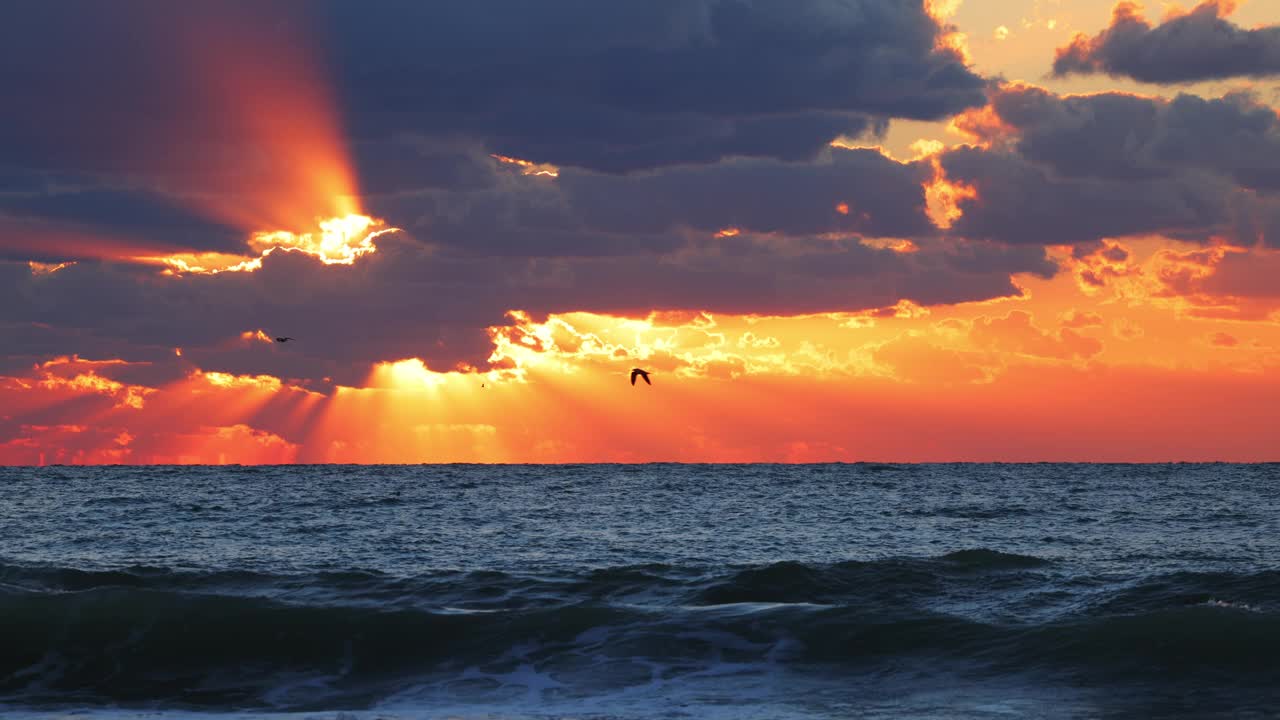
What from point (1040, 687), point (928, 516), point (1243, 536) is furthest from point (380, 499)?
point (1040, 687)

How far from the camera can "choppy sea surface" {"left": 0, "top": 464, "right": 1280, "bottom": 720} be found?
22438 millimetres

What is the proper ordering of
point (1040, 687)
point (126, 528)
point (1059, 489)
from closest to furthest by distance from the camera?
point (1040, 687)
point (126, 528)
point (1059, 489)

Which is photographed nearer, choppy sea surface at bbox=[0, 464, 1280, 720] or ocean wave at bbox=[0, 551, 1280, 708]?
choppy sea surface at bbox=[0, 464, 1280, 720]

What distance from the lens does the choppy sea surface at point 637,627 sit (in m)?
22.4

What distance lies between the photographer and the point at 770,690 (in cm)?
2284

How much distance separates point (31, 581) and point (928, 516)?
4468cm

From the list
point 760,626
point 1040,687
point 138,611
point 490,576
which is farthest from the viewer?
point 490,576

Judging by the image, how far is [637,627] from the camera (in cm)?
2727

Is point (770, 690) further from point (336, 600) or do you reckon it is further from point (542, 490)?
point (542, 490)

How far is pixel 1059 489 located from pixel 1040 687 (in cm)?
8344

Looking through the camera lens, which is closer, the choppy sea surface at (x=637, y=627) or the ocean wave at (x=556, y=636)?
the choppy sea surface at (x=637, y=627)

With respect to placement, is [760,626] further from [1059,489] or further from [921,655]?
[1059,489]

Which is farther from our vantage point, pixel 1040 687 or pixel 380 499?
pixel 380 499

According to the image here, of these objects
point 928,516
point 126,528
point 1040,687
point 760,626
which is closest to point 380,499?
point 126,528
